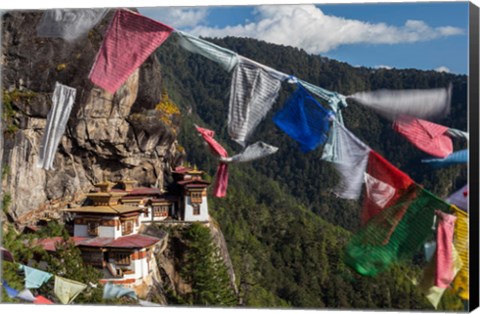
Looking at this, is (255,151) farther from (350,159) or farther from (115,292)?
(115,292)

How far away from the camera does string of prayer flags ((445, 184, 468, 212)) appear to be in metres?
5.20

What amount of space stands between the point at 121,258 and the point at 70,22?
2.18 metres

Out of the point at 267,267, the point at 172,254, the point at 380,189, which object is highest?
the point at 380,189

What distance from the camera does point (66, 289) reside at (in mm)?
6285

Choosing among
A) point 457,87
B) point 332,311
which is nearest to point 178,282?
point 332,311

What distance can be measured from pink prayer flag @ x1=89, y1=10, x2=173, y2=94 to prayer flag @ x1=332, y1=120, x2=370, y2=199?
1322mm

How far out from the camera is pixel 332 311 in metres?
5.71

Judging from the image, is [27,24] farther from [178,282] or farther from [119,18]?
[178,282]

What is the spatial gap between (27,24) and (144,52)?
1.74 metres

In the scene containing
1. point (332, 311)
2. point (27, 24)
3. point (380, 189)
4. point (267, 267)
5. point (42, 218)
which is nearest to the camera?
point (380, 189)

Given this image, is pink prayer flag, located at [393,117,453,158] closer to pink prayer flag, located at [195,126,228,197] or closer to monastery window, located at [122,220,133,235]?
pink prayer flag, located at [195,126,228,197]

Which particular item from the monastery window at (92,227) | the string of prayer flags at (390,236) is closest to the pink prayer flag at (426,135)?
the string of prayer flags at (390,236)

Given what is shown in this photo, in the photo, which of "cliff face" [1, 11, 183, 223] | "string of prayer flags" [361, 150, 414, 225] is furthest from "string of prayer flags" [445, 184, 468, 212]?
"cliff face" [1, 11, 183, 223]

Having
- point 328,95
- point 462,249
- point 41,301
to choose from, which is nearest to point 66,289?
point 41,301
